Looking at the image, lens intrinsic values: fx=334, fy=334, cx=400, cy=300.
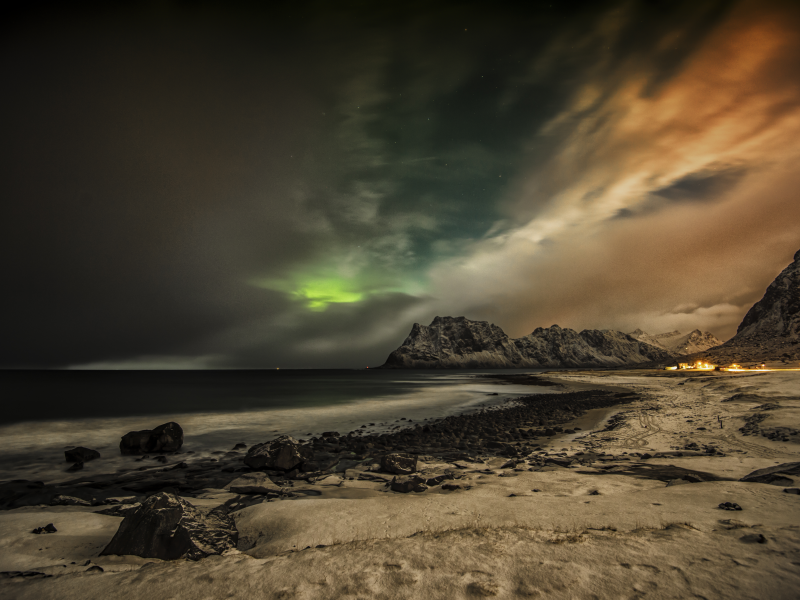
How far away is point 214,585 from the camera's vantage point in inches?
156

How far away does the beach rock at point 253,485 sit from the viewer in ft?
31.1

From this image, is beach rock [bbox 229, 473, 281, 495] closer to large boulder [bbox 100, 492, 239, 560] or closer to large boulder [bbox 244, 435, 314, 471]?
large boulder [bbox 244, 435, 314, 471]

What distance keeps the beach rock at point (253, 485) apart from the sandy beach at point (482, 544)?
0.88 feet

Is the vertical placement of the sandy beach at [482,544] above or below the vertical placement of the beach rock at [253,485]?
above

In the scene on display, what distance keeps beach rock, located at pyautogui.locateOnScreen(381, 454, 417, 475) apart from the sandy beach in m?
1.57

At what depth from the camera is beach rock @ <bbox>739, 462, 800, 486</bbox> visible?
650cm

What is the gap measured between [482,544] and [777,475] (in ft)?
22.1

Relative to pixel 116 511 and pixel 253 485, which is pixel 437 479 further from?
pixel 116 511

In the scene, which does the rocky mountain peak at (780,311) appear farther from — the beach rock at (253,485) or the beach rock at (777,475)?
the beach rock at (253,485)

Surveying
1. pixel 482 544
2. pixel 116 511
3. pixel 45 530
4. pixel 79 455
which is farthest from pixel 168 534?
pixel 79 455

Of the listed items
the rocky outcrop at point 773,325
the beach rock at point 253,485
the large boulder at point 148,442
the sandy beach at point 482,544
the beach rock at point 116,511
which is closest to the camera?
the sandy beach at point 482,544

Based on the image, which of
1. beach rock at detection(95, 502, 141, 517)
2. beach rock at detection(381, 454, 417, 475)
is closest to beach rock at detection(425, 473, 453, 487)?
beach rock at detection(381, 454, 417, 475)

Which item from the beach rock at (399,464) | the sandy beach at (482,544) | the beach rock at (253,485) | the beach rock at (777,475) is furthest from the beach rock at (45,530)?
the beach rock at (777,475)

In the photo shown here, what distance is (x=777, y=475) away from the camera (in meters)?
6.70
